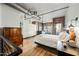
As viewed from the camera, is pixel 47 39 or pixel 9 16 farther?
pixel 47 39

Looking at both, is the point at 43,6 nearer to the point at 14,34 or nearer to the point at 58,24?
the point at 58,24

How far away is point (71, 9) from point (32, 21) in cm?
80

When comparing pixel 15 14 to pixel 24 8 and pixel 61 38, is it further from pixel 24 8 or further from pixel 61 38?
pixel 61 38

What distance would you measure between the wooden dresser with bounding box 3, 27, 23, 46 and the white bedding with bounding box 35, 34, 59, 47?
0.35m

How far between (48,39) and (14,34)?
695 millimetres

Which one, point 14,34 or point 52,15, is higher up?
point 52,15

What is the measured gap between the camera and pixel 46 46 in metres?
2.01

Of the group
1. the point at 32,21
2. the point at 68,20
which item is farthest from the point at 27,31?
the point at 68,20

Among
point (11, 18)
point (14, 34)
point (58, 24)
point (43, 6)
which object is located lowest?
point (14, 34)

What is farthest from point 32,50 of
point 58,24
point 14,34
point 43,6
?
point 43,6

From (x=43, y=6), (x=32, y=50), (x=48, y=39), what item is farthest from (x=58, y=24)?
(x=32, y=50)

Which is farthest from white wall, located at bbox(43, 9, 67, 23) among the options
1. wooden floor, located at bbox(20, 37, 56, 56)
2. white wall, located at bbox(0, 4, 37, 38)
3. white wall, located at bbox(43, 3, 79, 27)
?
A: wooden floor, located at bbox(20, 37, 56, 56)

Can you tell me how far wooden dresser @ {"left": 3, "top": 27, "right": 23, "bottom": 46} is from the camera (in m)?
1.93

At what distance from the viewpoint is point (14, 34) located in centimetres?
200
